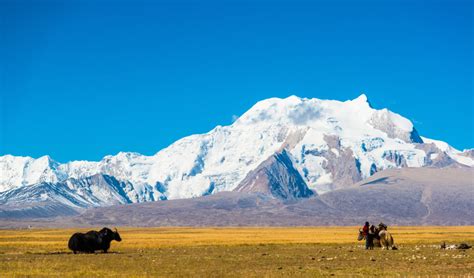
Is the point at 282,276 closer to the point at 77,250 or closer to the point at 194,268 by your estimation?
the point at 194,268

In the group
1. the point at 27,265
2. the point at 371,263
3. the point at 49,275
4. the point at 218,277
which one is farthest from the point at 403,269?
the point at 27,265

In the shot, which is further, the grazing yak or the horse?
the horse

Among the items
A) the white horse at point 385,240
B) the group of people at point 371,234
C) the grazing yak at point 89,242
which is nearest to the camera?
the grazing yak at point 89,242

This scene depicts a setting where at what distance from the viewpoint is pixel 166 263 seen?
42.6 meters

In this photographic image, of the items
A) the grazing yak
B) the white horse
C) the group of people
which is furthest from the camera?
the group of people

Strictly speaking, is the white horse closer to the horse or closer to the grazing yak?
the horse

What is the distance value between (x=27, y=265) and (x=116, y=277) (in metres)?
9.67

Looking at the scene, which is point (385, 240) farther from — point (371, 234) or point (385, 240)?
point (371, 234)

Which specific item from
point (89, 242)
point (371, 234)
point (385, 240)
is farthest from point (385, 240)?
point (89, 242)

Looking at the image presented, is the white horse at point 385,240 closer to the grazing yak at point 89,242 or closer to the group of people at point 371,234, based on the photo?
the group of people at point 371,234

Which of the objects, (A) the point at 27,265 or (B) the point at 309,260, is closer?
(A) the point at 27,265

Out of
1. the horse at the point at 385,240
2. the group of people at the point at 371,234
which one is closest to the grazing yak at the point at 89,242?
the group of people at the point at 371,234

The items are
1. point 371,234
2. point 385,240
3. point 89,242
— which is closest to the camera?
point 89,242

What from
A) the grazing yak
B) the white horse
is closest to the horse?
the white horse
